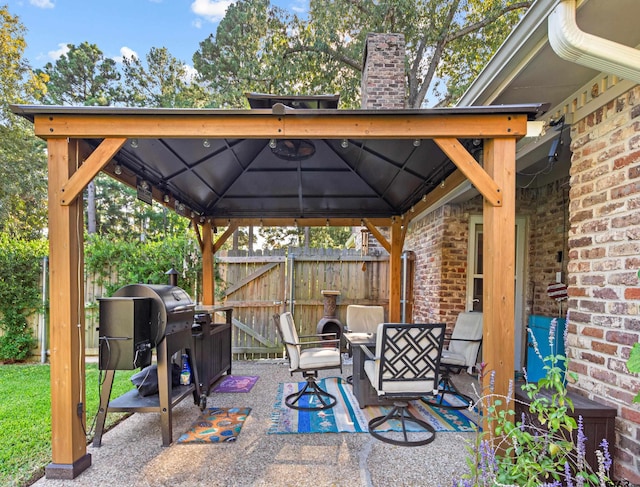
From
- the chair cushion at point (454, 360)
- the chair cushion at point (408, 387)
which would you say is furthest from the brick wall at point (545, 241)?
the chair cushion at point (408, 387)

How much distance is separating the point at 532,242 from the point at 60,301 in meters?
5.63

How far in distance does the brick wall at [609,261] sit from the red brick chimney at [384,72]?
355 cm

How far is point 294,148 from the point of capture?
3.95 m

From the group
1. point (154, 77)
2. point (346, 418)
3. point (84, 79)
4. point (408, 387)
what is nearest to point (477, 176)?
point (408, 387)

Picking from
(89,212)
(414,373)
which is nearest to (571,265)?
(414,373)

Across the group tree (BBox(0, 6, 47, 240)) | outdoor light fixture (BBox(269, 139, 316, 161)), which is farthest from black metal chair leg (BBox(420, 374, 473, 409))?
tree (BBox(0, 6, 47, 240))

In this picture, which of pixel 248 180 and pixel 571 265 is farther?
pixel 248 180

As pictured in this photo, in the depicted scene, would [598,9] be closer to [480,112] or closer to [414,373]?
[480,112]

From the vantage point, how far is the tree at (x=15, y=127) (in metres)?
7.57

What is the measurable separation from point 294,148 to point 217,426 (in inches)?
118

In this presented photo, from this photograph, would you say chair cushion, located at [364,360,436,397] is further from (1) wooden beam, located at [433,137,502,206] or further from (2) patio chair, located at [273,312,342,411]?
(1) wooden beam, located at [433,137,502,206]

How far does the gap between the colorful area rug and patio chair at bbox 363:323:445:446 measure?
0.79 feet

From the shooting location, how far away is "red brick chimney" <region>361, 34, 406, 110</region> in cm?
571

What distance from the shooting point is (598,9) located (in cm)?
184
